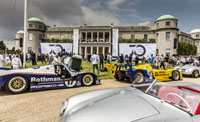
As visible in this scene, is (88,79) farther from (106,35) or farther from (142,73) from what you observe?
(106,35)

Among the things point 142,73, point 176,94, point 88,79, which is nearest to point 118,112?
point 176,94

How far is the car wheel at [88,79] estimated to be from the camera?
553 centimetres

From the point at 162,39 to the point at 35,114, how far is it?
113ft

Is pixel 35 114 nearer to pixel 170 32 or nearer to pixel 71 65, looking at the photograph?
pixel 71 65

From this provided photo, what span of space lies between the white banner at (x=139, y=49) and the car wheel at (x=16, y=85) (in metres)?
22.2

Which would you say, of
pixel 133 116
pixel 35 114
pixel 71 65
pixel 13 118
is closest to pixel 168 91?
pixel 133 116

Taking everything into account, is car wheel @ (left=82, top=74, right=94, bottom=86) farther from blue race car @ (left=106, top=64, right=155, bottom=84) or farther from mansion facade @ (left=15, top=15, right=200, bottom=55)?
mansion facade @ (left=15, top=15, right=200, bottom=55)

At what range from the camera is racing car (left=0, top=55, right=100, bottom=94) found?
161 inches

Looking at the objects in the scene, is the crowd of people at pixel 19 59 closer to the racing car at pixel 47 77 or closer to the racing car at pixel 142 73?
the racing car at pixel 47 77

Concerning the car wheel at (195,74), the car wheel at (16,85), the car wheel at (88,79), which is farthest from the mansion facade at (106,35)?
the car wheel at (16,85)

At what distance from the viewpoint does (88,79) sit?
5637 millimetres

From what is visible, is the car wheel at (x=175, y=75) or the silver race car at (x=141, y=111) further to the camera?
the car wheel at (x=175, y=75)

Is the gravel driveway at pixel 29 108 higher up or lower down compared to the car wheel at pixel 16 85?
lower down

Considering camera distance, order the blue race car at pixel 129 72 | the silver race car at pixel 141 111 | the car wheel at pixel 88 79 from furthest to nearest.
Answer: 1. the blue race car at pixel 129 72
2. the car wheel at pixel 88 79
3. the silver race car at pixel 141 111
